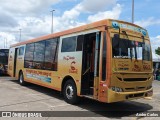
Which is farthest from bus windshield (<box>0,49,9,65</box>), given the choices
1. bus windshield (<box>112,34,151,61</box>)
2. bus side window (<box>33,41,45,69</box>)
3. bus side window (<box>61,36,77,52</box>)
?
bus windshield (<box>112,34,151,61</box>)

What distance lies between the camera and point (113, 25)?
9.16 meters

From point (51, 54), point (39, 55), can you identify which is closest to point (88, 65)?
point (51, 54)

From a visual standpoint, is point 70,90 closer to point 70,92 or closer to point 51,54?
point 70,92

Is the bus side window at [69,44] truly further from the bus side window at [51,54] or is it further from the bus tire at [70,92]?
the bus tire at [70,92]

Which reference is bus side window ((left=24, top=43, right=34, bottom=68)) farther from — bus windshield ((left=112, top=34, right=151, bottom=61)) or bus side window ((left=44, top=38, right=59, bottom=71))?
bus windshield ((left=112, top=34, right=151, bottom=61))

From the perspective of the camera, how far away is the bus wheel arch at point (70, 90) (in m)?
10.6

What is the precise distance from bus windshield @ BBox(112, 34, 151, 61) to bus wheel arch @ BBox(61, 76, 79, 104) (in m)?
2.49

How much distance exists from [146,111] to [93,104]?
2242 millimetres

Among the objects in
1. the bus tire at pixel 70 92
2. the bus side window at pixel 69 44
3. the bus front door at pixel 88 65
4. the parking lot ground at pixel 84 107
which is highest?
the bus side window at pixel 69 44

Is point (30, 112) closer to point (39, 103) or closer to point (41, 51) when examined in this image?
point (39, 103)

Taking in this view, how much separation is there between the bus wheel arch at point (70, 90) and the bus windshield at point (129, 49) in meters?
2.49

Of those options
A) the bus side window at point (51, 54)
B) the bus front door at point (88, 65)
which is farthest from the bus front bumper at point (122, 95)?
the bus side window at point (51, 54)

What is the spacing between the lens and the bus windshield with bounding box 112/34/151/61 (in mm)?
9023

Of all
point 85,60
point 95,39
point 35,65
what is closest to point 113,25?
point 95,39
